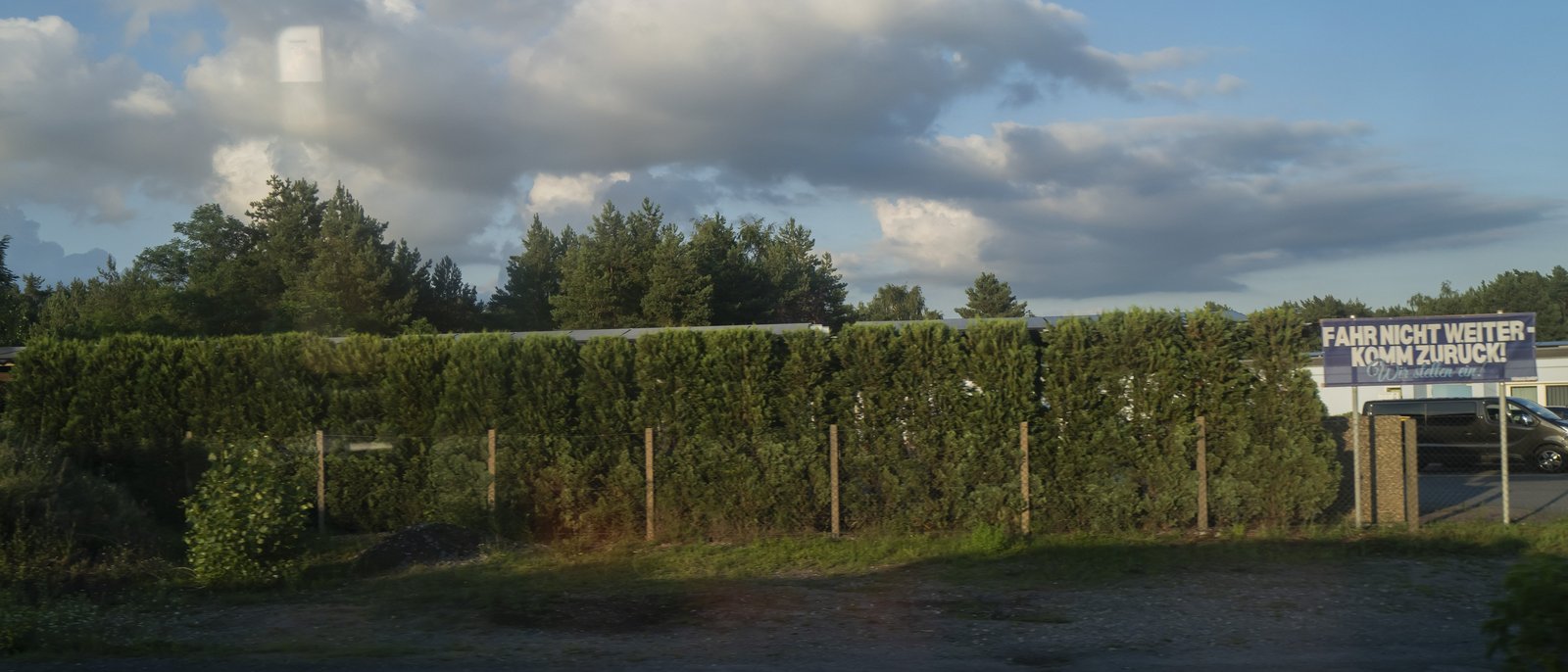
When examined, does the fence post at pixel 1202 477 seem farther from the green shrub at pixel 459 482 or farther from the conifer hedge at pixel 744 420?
the green shrub at pixel 459 482

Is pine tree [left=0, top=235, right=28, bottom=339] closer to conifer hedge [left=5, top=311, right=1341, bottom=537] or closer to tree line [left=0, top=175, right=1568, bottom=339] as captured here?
tree line [left=0, top=175, right=1568, bottom=339]

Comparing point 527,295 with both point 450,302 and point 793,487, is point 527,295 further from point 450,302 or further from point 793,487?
point 793,487

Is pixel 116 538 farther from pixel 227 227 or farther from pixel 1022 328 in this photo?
pixel 227 227

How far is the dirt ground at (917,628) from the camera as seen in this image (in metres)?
7.71

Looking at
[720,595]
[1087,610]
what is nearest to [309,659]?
[720,595]

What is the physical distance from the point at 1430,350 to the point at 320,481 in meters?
13.3

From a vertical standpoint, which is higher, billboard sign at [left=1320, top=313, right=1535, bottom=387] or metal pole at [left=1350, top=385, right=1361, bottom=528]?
billboard sign at [left=1320, top=313, right=1535, bottom=387]

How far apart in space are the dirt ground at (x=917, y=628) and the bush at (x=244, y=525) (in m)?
0.95

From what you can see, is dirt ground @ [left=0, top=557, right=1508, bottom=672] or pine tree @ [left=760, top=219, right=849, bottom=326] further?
pine tree @ [left=760, top=219, right=849, bottom=326]

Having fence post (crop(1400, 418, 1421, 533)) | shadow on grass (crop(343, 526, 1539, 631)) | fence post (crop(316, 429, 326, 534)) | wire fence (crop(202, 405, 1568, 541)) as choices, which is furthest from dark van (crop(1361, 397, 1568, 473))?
fence post (crop(316, 429, 326, 534))

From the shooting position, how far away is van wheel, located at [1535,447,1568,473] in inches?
882

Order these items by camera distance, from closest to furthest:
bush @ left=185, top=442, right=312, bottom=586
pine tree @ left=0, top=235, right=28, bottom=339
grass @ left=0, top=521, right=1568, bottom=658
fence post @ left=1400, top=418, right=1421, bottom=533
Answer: grass @ left=0, top=521, right=1568, bottom=658 → bush @ left=185, top=442, right=312, bottom=586 → fence post @ left=1400, top=418, right=1421, bottom=533 → pine tree @ left=0, top=235, right=28, bottom=339

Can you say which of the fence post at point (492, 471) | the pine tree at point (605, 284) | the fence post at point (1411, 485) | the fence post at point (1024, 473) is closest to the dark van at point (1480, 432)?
the fence post at point (1411, 485)

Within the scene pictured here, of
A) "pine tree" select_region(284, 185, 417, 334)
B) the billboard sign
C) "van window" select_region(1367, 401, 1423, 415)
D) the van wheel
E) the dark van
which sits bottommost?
the van wheel
